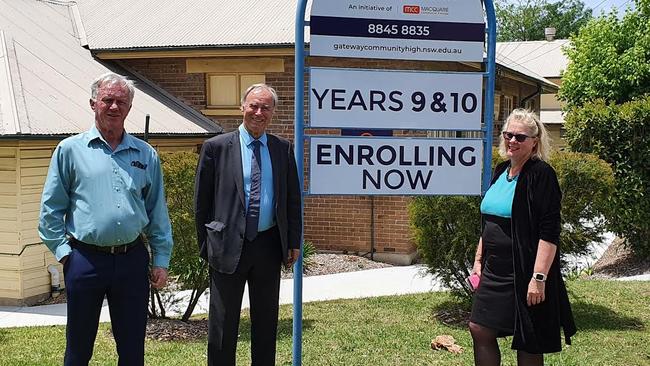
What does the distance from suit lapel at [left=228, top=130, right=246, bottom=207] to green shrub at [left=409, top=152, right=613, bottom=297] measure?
3.17 m

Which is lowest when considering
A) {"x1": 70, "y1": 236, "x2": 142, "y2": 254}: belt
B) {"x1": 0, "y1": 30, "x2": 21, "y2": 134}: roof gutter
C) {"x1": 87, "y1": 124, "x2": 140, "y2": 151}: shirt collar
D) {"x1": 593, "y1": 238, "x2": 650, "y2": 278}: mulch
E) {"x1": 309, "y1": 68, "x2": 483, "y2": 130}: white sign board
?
{"x1": 593, "y1": 238, "x2": 650, "y2": 278}: mulch

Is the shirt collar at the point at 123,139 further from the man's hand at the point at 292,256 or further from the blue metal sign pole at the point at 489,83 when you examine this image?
the blue metal sign pole at the point at 489,83

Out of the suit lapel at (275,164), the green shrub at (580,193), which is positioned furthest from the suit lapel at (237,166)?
the green shrub at (580,193)

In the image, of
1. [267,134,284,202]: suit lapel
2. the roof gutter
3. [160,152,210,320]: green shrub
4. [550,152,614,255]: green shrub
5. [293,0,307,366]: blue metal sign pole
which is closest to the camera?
[267,134,284,202]: suit lapel

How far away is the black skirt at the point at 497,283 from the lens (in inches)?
146

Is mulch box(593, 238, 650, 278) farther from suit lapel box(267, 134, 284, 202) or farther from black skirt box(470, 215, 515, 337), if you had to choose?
suit lapel box(267, 134, 284, 202)

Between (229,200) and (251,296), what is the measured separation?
0.62 m

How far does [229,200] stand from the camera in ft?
12.7

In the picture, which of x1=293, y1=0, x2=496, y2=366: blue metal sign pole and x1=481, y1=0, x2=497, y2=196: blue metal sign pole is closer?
x1=293, y1=0, x2=496, y2=366: blue metal sign pole

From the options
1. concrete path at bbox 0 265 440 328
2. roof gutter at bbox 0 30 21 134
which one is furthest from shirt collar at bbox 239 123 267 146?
roof gutter at bbox 0 30 21 134

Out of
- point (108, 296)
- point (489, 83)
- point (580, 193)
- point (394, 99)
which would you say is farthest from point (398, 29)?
point (580, 193)

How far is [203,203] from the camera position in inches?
156

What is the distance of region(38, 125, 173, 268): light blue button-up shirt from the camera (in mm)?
3383

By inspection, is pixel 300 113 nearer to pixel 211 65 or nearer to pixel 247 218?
pixel 247 218
